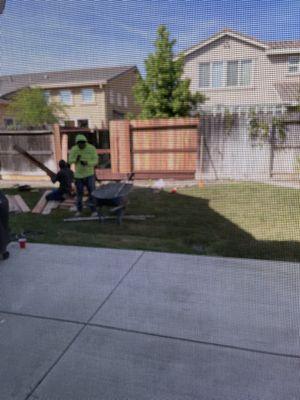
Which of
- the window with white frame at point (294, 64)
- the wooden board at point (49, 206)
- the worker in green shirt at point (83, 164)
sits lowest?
the wooden board at point (49, 206)

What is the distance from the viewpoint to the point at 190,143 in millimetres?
6770

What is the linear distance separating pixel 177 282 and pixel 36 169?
236 inches

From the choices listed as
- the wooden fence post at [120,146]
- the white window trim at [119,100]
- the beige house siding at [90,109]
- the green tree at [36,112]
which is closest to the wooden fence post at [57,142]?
the beige house siding at [90,109]

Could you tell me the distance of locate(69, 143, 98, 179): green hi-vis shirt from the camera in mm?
4406

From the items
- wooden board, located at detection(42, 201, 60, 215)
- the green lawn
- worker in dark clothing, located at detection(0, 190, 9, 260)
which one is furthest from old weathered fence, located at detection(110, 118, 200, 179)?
worker in dark clothing, located at detection(0, 190, 9, 260)

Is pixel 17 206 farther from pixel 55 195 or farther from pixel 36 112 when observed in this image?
pixel 36 112

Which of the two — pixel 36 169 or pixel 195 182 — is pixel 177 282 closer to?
→ pixel 195 182

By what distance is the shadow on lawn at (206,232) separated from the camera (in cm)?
307

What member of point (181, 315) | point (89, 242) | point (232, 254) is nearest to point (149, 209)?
point (89, 242)

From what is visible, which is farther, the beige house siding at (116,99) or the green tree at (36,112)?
the green tree at (36,112)

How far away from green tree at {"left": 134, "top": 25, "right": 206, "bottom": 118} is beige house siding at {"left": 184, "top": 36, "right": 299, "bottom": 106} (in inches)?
5.1

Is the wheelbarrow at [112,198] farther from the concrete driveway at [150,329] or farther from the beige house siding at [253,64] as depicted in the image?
the beige house siding at [253,64]

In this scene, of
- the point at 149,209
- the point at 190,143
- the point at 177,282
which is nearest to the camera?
the point at 177,282

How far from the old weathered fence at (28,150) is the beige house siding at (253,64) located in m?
4.78
